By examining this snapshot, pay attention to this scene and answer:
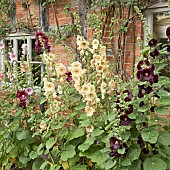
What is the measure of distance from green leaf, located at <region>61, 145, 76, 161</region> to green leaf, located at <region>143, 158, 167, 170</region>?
694 mm

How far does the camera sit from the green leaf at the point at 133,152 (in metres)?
2.50

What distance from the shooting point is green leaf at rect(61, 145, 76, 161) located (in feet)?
9.66

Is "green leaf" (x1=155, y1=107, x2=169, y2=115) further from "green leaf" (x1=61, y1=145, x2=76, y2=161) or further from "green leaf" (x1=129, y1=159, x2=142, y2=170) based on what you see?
"green leaf" (x1=61, y1=145, x2=76, y2=161)

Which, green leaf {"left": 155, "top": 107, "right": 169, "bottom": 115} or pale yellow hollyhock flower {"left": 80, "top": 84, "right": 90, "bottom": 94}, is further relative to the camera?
pale yellow hollyhock flower {"left": 80, "top": 84, "right": 90, "bottom": 94}

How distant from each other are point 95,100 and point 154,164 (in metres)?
0.66

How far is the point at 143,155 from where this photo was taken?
267cm

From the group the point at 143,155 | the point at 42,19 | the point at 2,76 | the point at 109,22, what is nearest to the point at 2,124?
the point at 2,76

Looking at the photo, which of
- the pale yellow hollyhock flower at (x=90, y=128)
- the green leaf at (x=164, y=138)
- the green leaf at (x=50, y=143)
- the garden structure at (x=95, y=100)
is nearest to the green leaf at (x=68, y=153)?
the garden structure at (x=95, y=100)

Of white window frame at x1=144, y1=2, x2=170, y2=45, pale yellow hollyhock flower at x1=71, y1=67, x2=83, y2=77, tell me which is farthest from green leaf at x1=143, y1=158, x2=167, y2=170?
white window frame at x1=144, y1=2, x2=170, y2=45

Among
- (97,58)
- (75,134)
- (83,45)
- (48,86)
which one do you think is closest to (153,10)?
(83,45)

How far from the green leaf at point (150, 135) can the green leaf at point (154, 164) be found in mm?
185

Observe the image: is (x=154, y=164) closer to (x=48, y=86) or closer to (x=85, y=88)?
(x=85, y=88)

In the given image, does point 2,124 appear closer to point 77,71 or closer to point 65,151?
point 65,151

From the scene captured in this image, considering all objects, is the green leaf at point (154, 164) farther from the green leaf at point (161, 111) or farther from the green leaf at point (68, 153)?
the green leaf at point (68, 153)
